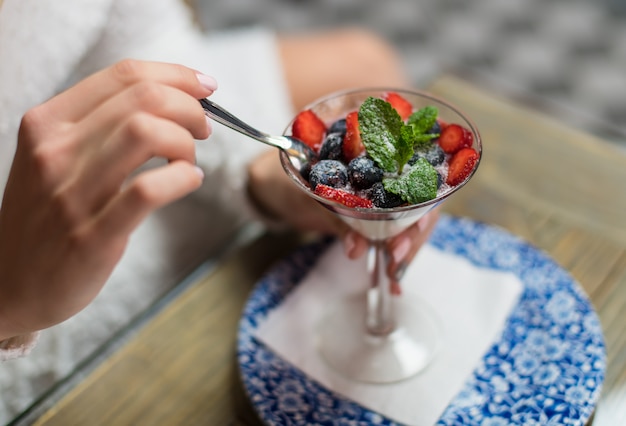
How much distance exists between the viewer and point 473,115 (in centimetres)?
94

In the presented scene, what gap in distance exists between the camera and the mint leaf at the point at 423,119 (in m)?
0.57

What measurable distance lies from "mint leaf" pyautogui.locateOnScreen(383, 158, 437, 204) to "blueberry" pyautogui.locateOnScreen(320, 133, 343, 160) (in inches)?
2.8

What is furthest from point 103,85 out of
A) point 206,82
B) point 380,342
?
point 380,342

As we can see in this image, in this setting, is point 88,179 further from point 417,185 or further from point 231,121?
point 417,185

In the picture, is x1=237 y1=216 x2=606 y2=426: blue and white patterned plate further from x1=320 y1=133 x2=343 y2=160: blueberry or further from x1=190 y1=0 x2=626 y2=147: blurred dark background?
x1=190 y1=0 x2=626 y2=147: blurred dark background

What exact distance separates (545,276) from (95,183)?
20.2 inches

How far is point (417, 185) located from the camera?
503 millimetres

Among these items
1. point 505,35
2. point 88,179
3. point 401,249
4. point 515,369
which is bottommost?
point 505,35

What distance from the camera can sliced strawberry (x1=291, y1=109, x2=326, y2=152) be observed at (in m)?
0.59

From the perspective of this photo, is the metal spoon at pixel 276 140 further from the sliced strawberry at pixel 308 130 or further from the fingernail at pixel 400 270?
the fingernail at pixel 400 270

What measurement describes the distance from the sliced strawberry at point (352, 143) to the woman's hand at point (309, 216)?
72 mm

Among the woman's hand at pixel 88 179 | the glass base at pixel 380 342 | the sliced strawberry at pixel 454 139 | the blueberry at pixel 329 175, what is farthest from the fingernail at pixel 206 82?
the glass base at pixel 380 342

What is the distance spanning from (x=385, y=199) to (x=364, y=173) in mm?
30

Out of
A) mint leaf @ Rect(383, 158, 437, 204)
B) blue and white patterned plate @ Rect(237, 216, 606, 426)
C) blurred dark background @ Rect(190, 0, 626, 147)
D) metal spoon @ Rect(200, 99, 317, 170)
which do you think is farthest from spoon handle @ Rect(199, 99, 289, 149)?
blurred dark background @ Rect(190, 0, 626, 147)
